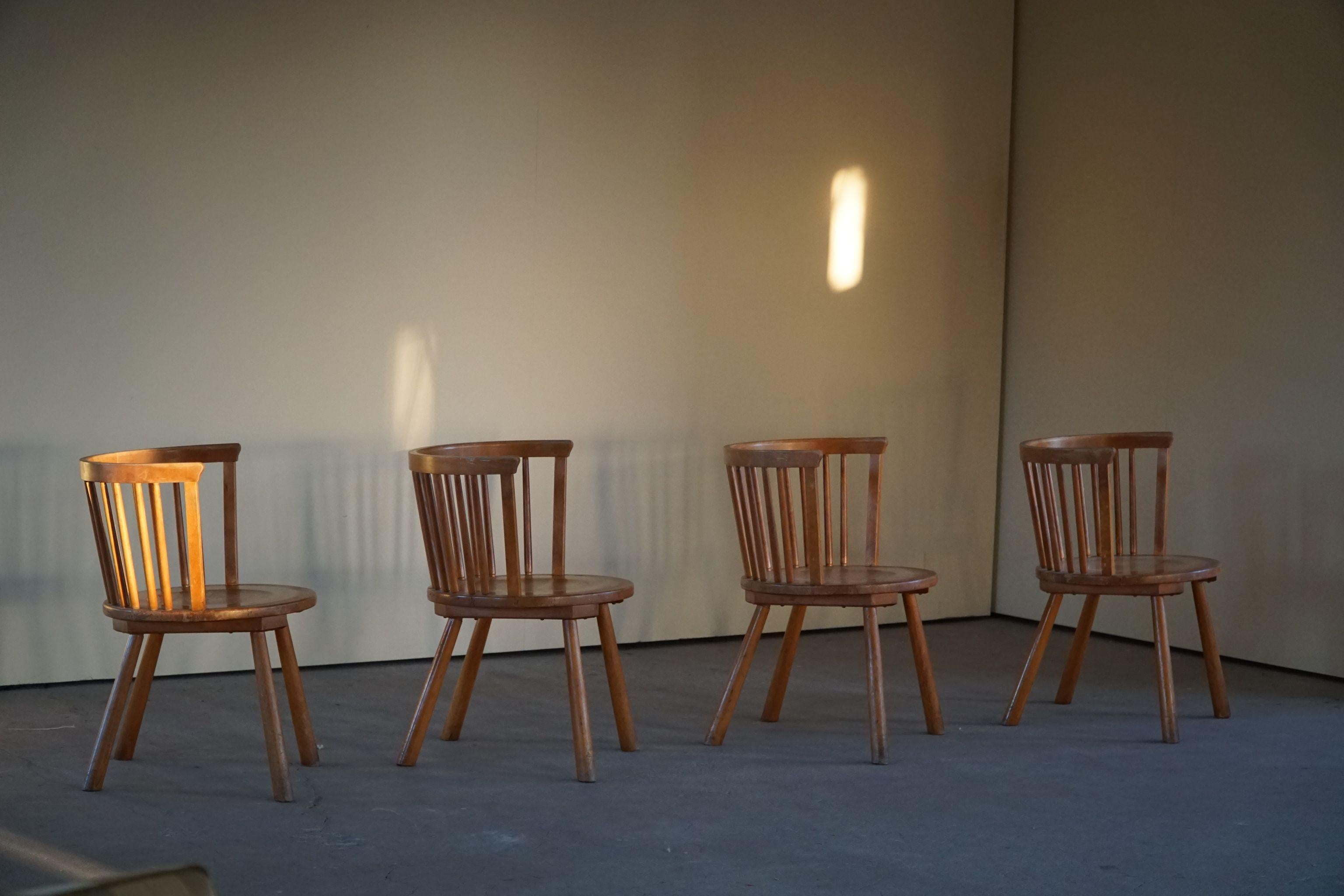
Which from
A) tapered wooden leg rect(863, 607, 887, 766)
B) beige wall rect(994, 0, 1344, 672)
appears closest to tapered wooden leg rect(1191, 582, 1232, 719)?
beige wall rect(994, 0, 1344, 672)

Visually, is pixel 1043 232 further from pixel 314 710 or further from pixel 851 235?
pixel 314 710

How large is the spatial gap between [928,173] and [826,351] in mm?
820

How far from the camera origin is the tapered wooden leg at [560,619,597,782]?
3029 millimetres

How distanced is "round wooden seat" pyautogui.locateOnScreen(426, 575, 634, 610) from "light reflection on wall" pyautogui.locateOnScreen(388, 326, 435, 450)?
109 centimetres

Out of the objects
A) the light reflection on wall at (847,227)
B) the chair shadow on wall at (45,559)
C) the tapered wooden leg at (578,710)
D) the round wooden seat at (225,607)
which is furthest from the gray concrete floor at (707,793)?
the light reflection on wall at (847,227)

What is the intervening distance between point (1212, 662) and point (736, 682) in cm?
134

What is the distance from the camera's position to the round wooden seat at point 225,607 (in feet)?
9.45

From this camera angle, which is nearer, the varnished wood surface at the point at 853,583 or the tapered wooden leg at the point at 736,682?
the varnished wood surface at the point at 853,583

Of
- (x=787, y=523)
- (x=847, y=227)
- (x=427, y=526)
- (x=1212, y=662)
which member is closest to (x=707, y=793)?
(x=787, y=523)

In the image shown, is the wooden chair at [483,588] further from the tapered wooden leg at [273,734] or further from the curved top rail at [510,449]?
the tapered wooden leg at [273,734]

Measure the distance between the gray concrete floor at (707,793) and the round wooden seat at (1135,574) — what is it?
15.2 inches

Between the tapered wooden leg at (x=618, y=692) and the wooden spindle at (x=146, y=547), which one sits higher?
the wooden spindle at (x=146, y=547)

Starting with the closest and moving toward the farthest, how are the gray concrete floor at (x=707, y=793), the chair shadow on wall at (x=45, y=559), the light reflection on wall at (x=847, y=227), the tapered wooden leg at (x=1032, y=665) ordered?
the gray concrete floor at (x=707, y=793), the tapered wooden leg at (x=1032, y=665), the chair shadow on wall at (x=45, y=559), the light reflection on wall at (x=847, y=227)

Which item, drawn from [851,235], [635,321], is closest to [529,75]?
[635,321]
